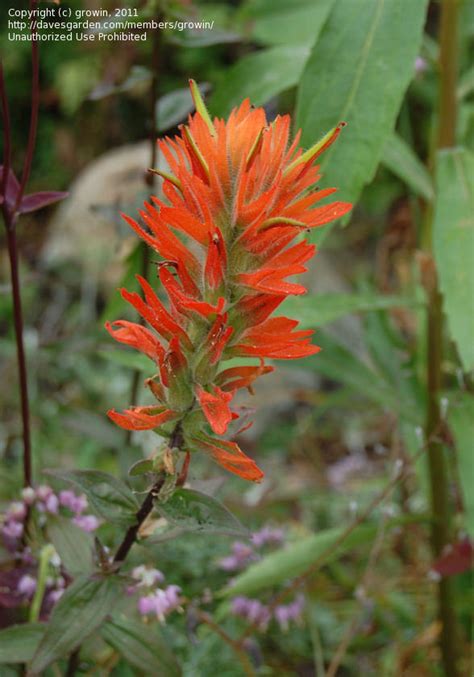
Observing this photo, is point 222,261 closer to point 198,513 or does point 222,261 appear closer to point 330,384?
point 198,513

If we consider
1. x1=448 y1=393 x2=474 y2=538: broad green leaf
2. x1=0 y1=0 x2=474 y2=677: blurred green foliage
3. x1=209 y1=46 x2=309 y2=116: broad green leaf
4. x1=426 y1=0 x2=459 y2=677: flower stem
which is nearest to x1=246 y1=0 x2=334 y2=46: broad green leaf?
x1=0 y1=0 x2=474 y2=677: blurred green foliage

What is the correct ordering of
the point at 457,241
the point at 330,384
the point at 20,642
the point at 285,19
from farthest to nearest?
1. the point at 330,384
2. the point at 285,19
3. the point at 457,241
4. the point at 20,642

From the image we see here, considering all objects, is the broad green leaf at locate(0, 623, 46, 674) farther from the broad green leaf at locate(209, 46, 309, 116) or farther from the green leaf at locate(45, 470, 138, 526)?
the broad green leaf at locate(209, 46, 309, 116)

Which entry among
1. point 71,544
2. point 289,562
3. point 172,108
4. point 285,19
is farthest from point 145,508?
point 285,19

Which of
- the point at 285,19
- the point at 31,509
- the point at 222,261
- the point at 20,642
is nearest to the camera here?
the point at 222,261

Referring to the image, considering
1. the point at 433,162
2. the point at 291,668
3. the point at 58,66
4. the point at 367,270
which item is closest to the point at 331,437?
the point at 367,270

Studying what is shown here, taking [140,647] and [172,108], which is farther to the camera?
[172,108]
